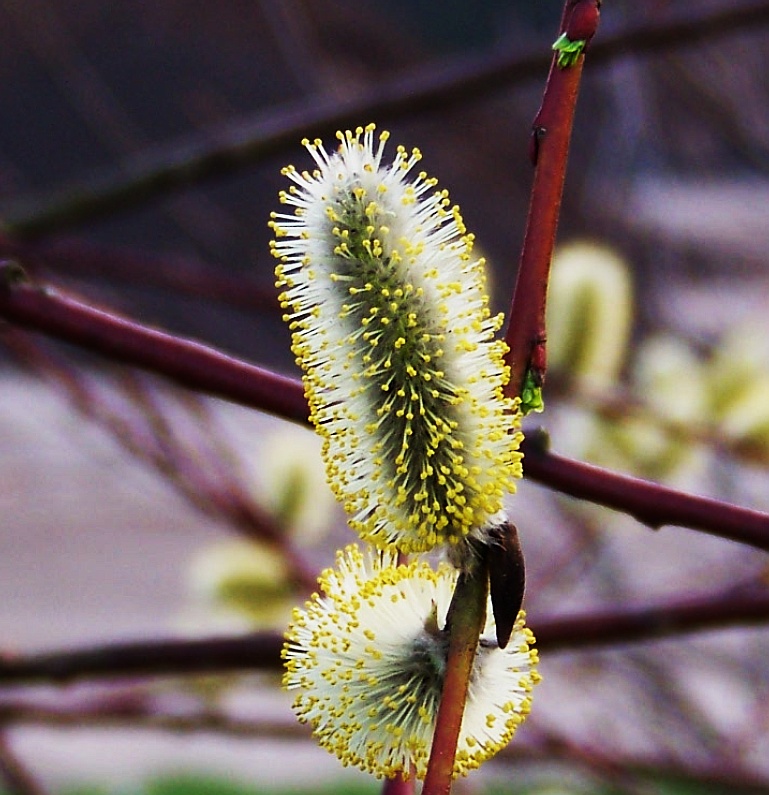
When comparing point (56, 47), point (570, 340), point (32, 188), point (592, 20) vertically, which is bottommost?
point (592, 20)

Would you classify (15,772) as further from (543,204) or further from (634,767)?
(543,204)

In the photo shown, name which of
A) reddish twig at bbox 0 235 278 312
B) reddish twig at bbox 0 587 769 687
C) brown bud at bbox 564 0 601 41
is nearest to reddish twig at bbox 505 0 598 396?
brown bud at bbox 564 0 601 41

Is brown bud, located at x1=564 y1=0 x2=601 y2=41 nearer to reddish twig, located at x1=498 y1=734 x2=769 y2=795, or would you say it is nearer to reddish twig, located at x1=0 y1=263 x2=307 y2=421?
reddish twig, located at x1=0 y1=263 x2=307 y2=421

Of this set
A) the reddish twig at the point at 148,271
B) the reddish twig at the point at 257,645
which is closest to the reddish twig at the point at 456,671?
the reddish twig at the point at 257,645

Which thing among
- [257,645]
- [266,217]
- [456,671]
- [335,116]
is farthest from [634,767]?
[266,217]

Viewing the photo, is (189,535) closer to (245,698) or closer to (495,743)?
(245,698)

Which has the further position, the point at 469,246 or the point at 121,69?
the point at 121,69

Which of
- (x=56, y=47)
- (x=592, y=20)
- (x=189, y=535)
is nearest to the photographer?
(x=592, y=20)

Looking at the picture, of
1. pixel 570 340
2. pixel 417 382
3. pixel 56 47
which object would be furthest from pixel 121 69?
pixel 417 382
